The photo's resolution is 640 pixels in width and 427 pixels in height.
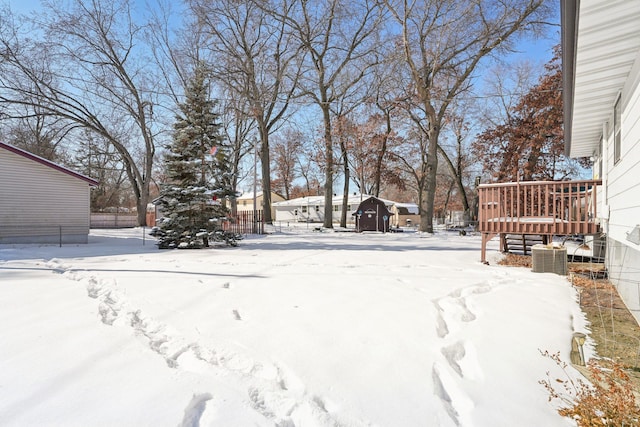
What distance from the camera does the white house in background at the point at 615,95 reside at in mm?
3381

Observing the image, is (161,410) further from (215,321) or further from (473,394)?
(473,394)

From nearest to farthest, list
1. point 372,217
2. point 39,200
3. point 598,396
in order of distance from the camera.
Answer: point 598,396, point 39,200, point 372,217

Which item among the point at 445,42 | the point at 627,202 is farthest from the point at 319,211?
the point at 627,202

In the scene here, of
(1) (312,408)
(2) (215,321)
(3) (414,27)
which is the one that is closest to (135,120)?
(3) (414,27)

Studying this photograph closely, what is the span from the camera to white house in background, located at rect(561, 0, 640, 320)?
11.1ft

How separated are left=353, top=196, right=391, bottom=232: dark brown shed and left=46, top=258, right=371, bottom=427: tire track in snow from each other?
728 inches

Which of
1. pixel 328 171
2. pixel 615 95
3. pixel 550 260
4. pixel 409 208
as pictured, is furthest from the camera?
pixel 409 208

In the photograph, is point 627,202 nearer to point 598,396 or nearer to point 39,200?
point 598,396

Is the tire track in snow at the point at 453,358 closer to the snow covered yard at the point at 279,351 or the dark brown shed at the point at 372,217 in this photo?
the snow covered yard at the point at 279,351

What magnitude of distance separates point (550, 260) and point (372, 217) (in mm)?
15568

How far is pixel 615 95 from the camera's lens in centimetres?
542

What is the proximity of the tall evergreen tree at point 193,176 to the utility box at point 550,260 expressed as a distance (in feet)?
28.3

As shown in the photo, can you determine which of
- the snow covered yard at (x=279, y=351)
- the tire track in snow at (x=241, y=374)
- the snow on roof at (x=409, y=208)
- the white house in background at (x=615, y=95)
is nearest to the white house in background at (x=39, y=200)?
the snow covered yard at (x=279, y=351)

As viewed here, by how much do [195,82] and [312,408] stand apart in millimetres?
11304
